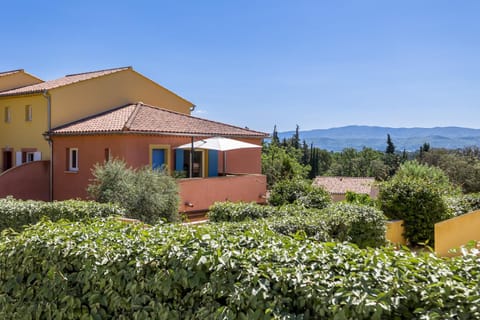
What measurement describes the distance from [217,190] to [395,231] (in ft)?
25.4

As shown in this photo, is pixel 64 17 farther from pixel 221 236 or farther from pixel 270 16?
pixel 221 236

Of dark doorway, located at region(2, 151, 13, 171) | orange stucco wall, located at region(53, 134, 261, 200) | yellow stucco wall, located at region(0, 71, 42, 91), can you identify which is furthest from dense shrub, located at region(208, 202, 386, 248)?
yellow stucco wall, located at region(0, 71, 42, 91)

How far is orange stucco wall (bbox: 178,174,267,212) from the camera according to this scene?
16652 millimetres

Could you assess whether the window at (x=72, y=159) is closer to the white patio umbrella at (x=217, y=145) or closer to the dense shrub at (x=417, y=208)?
the white patio umbrella at (x=217, y=145)

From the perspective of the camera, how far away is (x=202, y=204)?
17.3m

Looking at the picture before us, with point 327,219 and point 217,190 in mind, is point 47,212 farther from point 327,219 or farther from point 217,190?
point 217,190

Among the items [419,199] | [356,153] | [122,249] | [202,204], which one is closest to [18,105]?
[202,204]

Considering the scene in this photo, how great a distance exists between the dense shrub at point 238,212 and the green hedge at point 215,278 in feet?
17.9

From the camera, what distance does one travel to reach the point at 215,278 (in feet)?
11.6

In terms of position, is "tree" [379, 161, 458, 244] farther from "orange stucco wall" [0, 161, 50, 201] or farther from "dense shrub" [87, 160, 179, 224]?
"orange stucco wall" [0, 161, 50, 201]

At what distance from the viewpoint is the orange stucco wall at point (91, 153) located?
19016 mm

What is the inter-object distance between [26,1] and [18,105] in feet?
20.9

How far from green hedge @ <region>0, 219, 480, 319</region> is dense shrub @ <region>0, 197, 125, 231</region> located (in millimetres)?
4939

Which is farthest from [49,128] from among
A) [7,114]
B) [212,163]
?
[212,163]
